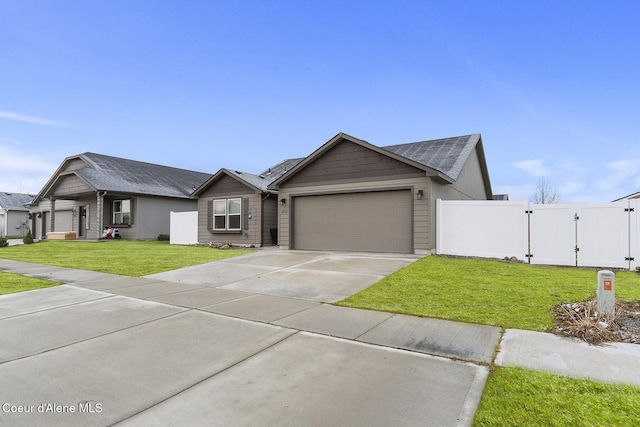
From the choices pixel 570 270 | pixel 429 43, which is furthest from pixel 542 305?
pixel 429 43

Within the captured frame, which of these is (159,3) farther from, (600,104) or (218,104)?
(600,104)

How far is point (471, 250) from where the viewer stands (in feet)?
37.9

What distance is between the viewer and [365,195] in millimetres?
13289

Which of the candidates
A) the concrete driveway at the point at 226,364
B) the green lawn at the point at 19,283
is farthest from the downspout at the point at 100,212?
the concrete driveway at the point at 226,364

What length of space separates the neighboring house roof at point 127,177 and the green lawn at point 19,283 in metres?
13.6

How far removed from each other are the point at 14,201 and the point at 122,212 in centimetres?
2307

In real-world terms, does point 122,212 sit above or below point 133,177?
below

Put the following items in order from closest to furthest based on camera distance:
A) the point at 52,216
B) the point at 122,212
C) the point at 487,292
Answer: the point at 487,292, the point at 122,212, the point at 52,216

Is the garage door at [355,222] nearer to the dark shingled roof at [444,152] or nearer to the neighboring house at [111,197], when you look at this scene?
the dark shingled roof at [444,152]

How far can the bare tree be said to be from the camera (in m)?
30.8

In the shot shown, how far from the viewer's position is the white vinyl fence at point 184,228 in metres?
19.3

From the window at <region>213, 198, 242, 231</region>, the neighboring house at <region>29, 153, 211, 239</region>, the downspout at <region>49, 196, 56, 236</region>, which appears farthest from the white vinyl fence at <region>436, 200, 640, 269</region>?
the downspout at <region>49, 196, 56, 236</region>

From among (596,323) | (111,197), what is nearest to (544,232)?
(596,323)

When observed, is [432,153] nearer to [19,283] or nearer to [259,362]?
[259,362]
